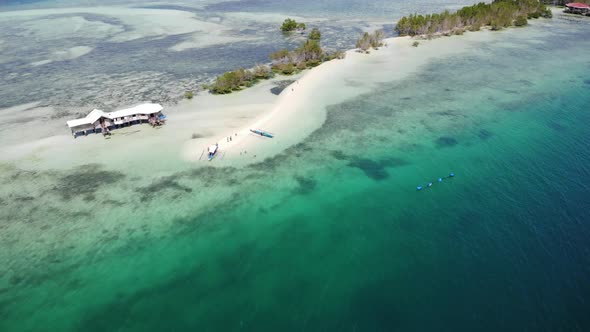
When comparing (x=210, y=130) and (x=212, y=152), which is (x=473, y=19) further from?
(x=212, y=152)

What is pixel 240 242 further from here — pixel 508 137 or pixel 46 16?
pixel 46 16

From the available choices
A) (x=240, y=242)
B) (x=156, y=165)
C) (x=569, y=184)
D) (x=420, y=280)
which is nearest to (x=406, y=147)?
(x=569, y=184)

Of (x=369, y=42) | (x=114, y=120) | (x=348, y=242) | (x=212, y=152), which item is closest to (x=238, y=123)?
(x=212, y=152)

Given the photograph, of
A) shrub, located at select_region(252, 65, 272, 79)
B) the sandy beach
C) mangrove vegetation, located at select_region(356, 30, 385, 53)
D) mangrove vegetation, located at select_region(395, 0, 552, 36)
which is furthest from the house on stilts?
mangrove vegetation, located at select_region(395, 0, 552, 36)

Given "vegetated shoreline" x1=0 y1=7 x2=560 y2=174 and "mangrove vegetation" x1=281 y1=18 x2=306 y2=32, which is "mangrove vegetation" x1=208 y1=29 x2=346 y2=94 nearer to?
"vegetated shoreline" x1=0 y1=7 x2=560 y2=174

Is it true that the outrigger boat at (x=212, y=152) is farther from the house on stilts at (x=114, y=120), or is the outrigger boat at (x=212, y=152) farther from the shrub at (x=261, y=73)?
the shrub at (x=261, y=73)

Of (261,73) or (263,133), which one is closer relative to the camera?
(263,133)
